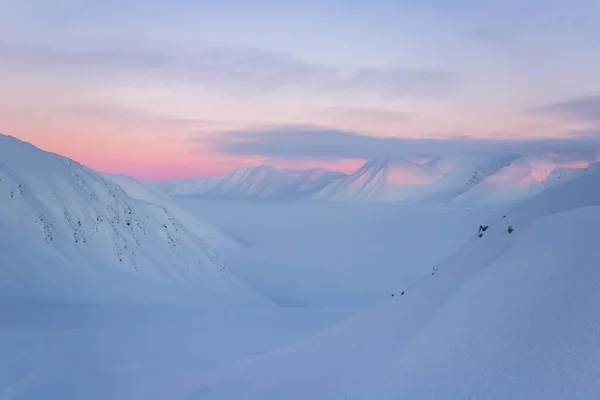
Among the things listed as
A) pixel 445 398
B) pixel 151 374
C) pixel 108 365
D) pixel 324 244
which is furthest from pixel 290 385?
pixel 324 244

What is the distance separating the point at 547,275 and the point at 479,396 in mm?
2594

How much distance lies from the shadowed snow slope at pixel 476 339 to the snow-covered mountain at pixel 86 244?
39.4ft

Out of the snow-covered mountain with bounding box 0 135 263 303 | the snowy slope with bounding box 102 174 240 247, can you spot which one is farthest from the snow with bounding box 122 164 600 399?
the snowy slope with bounding box 102 174 240 247

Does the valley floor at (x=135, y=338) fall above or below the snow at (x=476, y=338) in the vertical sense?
below

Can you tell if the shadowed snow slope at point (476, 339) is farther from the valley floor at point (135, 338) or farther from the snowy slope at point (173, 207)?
the snowy slope at point (173, 207)

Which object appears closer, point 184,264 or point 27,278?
point 27,278

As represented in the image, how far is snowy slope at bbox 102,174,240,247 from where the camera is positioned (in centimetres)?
5078

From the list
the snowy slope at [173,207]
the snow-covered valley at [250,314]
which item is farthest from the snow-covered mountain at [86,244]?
the snowy slope at [173,207]

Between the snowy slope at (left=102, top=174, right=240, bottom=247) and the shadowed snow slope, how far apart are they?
40.3m

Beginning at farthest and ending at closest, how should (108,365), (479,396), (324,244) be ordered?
(324,244)
(108,365)
(479,396)

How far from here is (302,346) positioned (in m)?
10.8

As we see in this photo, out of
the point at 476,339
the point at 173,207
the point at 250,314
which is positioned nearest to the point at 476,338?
the point at 476,339

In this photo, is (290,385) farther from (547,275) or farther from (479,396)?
(547,275)

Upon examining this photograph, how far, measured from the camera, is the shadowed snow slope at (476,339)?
678 centimetres
